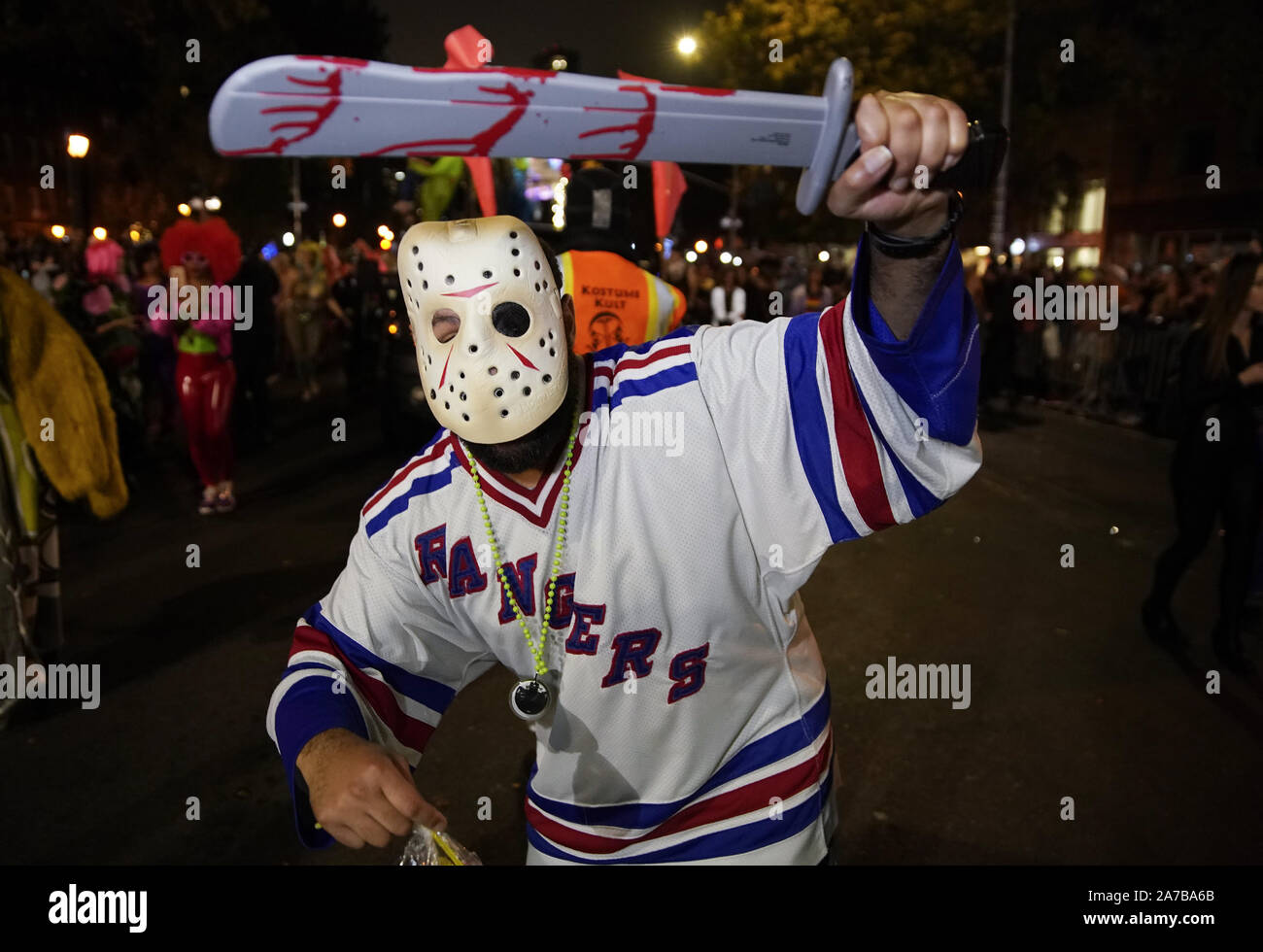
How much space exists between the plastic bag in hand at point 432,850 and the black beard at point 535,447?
0.67m

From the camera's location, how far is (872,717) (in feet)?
16.1

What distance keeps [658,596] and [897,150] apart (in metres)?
0.97

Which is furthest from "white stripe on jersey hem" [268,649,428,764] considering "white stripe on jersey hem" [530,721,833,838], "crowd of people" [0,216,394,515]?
"crowd of people" [0,216,394,515]

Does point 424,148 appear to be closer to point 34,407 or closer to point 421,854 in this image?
point 421,854

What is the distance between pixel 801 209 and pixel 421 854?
1.25 meters

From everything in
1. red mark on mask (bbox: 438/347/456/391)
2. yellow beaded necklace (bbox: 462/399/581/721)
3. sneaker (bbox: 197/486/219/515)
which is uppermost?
red mark on mask (bbox: 438/347/456/391)

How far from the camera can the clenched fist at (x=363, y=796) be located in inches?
65.6

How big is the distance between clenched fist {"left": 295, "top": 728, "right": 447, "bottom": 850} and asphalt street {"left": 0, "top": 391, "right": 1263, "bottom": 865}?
0.74 m

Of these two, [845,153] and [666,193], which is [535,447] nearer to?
[845,153]

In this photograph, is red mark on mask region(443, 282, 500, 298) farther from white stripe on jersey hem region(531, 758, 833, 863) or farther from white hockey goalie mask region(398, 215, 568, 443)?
white stripe on jersey hem region(531, 758, 833, 863)

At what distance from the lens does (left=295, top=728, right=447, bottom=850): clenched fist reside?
1.67 m

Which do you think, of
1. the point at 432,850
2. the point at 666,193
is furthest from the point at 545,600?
the point at 666,193

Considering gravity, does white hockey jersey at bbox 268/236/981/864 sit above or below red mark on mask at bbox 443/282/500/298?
below

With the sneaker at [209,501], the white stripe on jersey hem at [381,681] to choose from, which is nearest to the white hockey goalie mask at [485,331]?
the white stripe on jersey hem at [381,681]
